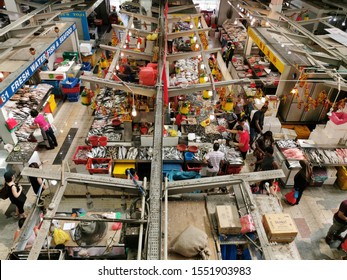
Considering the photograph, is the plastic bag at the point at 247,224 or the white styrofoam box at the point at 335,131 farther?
the white styrofoam box at the point at 335,131

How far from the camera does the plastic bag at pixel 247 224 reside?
4664 mm

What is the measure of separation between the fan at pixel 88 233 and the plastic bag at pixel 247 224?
10.3ft

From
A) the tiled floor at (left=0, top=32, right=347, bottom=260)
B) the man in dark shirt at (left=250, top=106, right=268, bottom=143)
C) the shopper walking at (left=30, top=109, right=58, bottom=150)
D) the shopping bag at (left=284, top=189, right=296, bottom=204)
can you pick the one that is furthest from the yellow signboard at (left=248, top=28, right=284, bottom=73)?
the shopper walking at (left=30, top=109, right=58, bottom=150)

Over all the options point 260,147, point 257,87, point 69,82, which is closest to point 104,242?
point 260,147

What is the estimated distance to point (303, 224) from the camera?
799 cm

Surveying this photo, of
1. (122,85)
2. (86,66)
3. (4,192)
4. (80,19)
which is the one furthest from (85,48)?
(4,192)

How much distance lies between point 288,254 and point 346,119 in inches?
245

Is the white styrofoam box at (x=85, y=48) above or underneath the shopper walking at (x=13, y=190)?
above

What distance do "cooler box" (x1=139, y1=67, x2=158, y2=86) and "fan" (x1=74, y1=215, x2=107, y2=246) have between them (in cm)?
492

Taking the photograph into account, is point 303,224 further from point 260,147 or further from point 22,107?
point 22,107

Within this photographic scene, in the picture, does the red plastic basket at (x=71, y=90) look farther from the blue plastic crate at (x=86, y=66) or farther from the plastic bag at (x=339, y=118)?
the plastic bag at (x=339, y=118)

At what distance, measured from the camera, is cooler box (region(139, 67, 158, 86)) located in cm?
872

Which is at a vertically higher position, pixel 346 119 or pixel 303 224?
pixel 346 119

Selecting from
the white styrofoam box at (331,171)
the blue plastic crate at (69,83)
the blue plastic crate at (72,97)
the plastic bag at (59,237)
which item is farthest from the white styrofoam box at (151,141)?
the blue plastic crate at (69,83)
